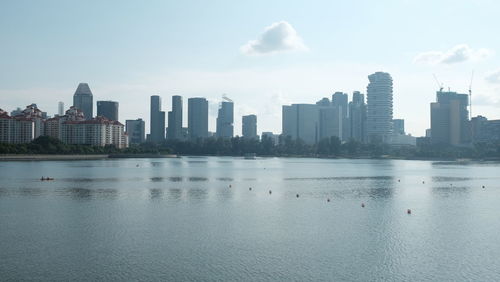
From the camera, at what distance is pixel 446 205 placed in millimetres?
45406

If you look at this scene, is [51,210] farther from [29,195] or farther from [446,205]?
[446,205]

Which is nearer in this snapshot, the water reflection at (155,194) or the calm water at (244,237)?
the calm water at (244,237)

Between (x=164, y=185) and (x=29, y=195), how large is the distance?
1685 cm

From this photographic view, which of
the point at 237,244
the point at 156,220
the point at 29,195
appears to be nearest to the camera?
the point at 237,244

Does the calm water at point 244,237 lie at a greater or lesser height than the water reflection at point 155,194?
lesser

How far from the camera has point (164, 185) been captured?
61.6 meters

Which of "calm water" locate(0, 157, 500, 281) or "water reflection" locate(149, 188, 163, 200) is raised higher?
"water reflection" locate(149, 188, 163, 200)

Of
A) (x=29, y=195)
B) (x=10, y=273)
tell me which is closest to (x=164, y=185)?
(x=29, y=195)

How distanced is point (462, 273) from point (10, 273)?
749 inches

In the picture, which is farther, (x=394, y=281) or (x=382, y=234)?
(x=382, y=234)

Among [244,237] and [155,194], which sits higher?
[155,194]

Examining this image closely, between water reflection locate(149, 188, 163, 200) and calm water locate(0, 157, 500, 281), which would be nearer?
calm water locate(0, 157, 500, 281)

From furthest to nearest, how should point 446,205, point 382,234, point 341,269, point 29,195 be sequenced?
1. point 29,195
2. point 446,205
3. point 382,234
4. point 341,269

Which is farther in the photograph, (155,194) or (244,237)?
(155,194)
